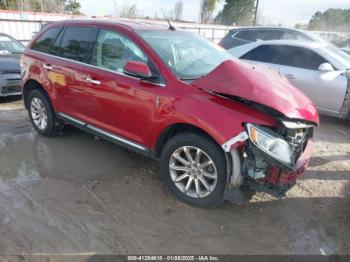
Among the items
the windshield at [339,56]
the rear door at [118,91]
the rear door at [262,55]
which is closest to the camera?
the rear door at [118,91]

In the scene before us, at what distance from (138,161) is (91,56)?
1508 mm

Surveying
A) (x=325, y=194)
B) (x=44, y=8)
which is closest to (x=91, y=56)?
(x=325, y=194)

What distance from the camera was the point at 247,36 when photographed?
9109mm

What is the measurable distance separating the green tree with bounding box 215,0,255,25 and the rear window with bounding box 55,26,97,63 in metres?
42.7

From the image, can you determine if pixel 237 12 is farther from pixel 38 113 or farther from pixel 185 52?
pixel 185 52

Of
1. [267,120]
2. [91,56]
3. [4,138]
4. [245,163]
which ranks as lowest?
[4,138]

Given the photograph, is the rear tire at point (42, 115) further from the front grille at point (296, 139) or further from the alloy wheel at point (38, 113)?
the front grille at point (296, 139)

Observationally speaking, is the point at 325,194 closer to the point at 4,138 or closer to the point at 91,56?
the point at 91,56

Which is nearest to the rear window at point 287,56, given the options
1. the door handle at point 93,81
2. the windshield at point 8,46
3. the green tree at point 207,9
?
the door handle at point 93,81

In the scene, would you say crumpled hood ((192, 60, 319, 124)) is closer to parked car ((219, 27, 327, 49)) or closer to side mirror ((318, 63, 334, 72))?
side mirror ((318, 63, 334, 72))

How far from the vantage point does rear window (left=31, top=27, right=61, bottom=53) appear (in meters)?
5.01

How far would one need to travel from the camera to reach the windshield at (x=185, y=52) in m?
3.64

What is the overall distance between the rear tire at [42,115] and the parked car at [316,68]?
4273 millimetres

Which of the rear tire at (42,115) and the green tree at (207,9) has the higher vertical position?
the green tree at (207,9)
